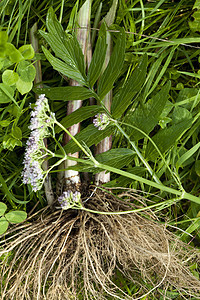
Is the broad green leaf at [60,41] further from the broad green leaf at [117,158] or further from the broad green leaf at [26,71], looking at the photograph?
the broad green leaf at [117,158]

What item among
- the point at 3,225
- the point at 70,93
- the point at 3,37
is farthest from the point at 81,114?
the point at 3,225

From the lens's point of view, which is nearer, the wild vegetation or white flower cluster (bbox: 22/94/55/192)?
white flower cluster (bbox: 22/94/55/192)

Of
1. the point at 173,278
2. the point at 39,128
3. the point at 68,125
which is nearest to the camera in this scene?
the point at 39,128

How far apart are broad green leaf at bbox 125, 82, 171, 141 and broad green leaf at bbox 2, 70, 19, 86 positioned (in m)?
0.33

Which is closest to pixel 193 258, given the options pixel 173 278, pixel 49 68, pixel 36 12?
pixel 173 278

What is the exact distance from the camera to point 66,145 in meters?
0.83

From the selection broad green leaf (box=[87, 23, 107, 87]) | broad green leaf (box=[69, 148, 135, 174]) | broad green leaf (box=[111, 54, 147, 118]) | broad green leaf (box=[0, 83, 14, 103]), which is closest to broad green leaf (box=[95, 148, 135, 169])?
broad green leaf (box=[69, 148, 135, 174])

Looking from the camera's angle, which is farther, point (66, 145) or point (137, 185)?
point (137, 185)

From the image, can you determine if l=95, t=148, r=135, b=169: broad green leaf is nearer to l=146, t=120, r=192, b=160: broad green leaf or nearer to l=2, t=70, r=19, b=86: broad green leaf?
l=146, t=120, r=192, b=160: broad green leaf

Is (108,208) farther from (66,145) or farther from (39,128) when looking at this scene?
(39,128)

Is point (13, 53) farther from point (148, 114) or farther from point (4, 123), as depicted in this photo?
point (148, 114)

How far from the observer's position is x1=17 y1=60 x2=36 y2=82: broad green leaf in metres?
0.82

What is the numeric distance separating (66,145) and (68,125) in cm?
6

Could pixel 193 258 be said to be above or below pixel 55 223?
below
